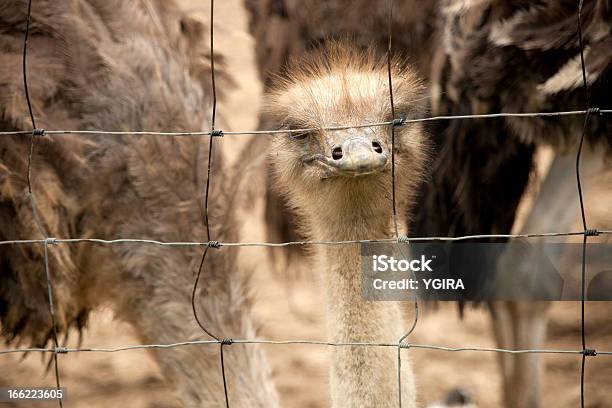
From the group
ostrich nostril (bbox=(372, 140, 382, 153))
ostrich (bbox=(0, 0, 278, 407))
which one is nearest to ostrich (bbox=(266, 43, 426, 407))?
ostrich nostril (bbox=(372, 140, 382, 153))

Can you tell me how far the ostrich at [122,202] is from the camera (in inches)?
109

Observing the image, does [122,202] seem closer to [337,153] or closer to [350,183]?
[350,183]

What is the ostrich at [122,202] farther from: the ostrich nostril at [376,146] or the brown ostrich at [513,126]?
the ostrich nostril at [376,146]

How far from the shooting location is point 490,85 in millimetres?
2697

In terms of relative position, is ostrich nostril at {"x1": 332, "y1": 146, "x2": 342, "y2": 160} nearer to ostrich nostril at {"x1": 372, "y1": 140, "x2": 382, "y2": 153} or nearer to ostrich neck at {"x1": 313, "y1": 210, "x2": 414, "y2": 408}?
ostrich nostril at {"x1": 372, "y1": 140, "x2": 382, "y2": 153}

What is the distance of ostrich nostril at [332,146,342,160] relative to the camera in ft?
6.17

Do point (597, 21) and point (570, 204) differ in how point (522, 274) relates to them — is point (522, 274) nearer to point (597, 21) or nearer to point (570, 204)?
point (570, 204)

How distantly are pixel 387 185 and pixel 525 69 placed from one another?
2.29 ft

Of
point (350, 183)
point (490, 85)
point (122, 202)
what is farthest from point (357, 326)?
point (122, 202)

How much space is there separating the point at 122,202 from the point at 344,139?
→ 1.12 m

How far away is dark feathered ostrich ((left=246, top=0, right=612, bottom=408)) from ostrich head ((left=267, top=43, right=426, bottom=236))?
0.37 meters

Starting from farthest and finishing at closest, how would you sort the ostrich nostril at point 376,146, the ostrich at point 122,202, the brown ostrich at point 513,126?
the ostrich at point 122,202 < the brown ostrich at point 513,126 < the ostrich nostril at point 376,146

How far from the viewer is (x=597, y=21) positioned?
7.86 ft

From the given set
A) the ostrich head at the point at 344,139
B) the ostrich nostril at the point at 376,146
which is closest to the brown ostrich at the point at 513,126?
the ostrich head at the point at 344,139
